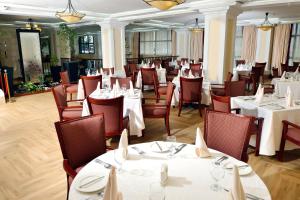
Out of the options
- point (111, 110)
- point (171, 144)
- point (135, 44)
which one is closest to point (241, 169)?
point (171, 144)

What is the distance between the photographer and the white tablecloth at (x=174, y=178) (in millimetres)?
1371

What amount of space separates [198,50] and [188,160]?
11428 mm

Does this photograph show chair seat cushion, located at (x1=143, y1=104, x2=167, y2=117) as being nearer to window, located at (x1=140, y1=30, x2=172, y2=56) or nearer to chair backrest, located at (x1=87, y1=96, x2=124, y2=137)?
chair backrest, located at (x1=87, y1=96, x2=124, y2=137)

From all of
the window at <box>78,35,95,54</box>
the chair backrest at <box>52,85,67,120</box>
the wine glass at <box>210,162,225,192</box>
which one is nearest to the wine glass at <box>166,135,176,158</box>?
the wine glass at <box>210,162,225,192</box>

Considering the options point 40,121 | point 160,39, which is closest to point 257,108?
point 40,121

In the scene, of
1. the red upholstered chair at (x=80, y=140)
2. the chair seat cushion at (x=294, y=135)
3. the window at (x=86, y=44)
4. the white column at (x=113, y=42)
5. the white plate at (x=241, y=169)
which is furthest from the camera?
the window at (x=86, y=44)

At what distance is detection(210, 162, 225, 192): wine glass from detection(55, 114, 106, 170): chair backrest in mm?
1062

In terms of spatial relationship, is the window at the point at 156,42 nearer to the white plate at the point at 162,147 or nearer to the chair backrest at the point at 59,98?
the chair backrest at the point at 59,98

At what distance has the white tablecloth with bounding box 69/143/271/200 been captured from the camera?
137 cm

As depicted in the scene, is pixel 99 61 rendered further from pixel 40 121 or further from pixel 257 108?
pixel 257 108

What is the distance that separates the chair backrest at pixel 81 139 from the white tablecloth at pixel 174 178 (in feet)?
1.13

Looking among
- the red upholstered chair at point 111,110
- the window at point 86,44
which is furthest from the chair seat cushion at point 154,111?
the window at point 86,44

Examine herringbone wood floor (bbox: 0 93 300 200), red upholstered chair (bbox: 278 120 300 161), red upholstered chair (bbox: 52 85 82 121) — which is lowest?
herringbone wood floor (bbox: 0 93 300 200)

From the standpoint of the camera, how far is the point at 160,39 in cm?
1446
